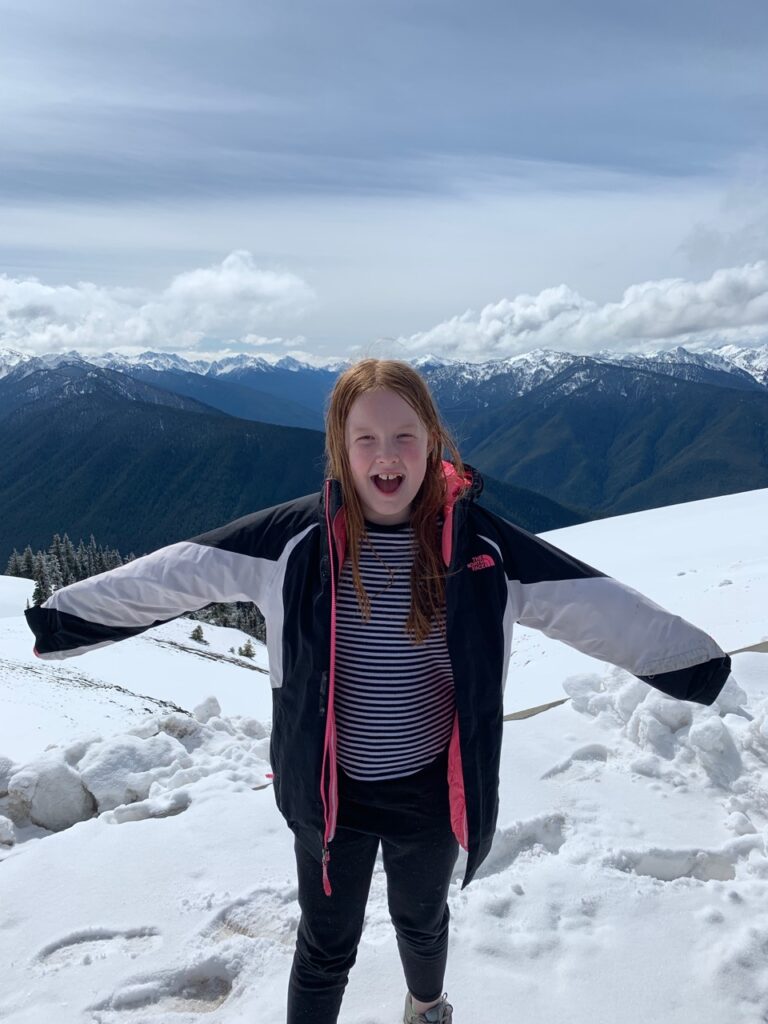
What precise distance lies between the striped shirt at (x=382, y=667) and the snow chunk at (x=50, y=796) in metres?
4.22

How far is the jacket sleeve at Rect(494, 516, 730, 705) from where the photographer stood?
2.71m

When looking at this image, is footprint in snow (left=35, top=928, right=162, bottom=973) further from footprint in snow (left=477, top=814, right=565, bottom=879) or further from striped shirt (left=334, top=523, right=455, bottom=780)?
striped shirt (left=334, top=523, right=455, bottom=780)

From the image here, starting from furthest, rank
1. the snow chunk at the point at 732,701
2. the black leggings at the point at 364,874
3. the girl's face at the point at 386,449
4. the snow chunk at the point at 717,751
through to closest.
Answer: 1. the snow chunk at the point at 732,701
2. the snow chunk at the point at 717,751
3. the black leggings at the point at 364,874
4. the girl's face at the point at 386,449

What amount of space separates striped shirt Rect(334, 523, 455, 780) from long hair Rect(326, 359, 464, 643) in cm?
4

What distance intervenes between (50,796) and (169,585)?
13.7 feet

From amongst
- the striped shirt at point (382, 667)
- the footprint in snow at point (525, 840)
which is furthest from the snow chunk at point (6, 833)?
the striped shirt at point (382, 667)

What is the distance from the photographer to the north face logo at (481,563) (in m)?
2.65

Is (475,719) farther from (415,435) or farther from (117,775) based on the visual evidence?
(117,775)

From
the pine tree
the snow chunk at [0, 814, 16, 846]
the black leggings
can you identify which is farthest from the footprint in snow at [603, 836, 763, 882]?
the pine tree

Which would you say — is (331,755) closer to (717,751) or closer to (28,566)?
(717,751)

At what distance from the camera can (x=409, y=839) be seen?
109 inches

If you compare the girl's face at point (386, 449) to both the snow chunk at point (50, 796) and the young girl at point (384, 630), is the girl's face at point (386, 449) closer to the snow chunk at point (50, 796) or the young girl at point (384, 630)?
the young girl at point (384, 630)

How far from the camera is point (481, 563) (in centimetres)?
266

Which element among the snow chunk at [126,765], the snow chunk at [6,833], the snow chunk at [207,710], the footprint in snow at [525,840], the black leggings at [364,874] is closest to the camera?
the black leggings at [364,874]
